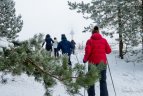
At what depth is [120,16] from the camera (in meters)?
24.5

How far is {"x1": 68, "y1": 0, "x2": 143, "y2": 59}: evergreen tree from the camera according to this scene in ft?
71.8

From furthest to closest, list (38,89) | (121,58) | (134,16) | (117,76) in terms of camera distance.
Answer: (121,58) → (134,16) → (117,76) → (38,89)

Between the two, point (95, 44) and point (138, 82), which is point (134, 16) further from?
point (95, 44)

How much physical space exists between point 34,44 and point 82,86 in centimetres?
107

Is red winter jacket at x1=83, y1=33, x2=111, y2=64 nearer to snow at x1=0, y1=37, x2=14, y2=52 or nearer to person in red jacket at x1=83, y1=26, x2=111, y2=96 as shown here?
person in red jacket at x1=83, y1=26, x2=111, y2=96

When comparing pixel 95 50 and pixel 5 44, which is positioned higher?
pixel 5 44

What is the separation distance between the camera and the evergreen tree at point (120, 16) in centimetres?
2190

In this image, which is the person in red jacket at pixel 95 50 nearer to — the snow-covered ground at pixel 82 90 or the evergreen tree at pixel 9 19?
the snow-covered ground at pixel 82 90

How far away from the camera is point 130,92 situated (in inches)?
554

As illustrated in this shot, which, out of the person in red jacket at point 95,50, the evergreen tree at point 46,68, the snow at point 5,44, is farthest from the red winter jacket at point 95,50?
the snow at point 5,44

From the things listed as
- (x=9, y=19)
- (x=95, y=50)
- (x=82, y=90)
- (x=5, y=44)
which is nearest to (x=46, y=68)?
(x=5, y=44)

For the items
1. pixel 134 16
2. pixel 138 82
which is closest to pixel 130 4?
pixel 134 16

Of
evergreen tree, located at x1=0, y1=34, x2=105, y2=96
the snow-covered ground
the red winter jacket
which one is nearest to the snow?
evergreen tree, located at x1=0, y1=34, x2=105, y2=96

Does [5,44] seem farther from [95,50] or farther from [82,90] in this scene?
[82,90]
